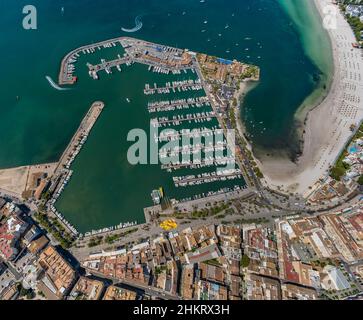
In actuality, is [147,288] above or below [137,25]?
below

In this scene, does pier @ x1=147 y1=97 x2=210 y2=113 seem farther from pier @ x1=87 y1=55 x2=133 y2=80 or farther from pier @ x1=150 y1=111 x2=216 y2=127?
pier @ x1=87 y1=55 x2=133 y2=80

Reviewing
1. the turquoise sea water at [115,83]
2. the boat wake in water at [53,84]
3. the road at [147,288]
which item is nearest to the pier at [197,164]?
the turquoise sea water at [115,83]

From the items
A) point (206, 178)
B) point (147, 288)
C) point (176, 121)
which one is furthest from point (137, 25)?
point (147, 288)

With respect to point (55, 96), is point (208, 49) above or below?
above

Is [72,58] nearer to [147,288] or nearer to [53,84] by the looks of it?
[53,84]

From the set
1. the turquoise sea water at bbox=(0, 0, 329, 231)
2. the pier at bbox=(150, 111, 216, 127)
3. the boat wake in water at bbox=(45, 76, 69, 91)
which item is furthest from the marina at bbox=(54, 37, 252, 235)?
the boat wake in water at bbox=(45, 76, 69, 91)
